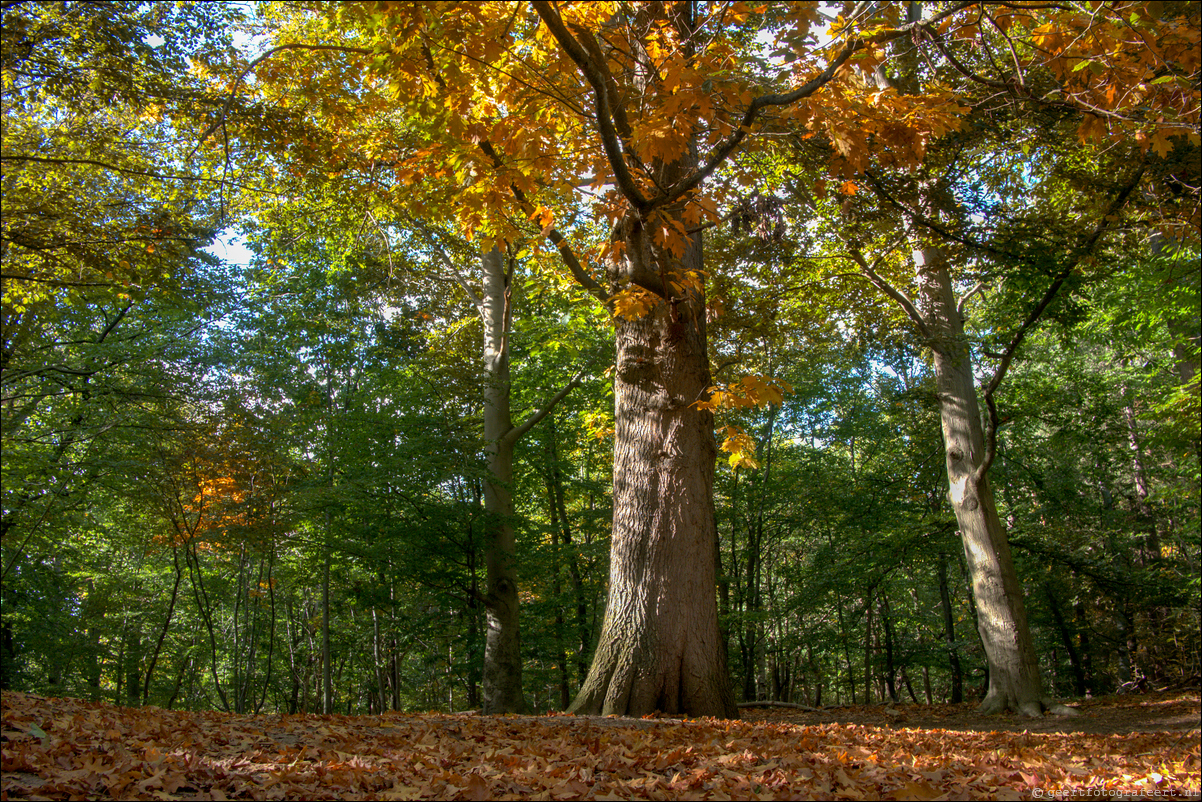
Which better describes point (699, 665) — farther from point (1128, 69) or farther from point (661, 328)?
point (1128, 69)

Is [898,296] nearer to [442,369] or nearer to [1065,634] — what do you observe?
[442,369]

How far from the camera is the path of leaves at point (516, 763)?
2307 mm

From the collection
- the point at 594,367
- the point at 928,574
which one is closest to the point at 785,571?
the point at 928,574

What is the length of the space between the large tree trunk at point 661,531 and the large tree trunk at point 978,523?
416 centimetres

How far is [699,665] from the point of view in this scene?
196 inches

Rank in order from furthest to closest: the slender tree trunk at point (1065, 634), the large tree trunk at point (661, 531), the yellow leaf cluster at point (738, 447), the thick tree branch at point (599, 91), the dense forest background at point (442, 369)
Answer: the slender tree trunk at point (1065, 634) → the dense forest background at point (442, 369) → the yellow leaf cluster at point (738, 447) → the large tree trunk at point (661, 531) → the thick tree branch at point (599, 91)

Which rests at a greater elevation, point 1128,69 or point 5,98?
point 5,98

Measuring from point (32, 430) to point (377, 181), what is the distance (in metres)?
9.86

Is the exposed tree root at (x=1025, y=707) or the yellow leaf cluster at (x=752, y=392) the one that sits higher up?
the yellow leaf cluster at (x=752, y=392)

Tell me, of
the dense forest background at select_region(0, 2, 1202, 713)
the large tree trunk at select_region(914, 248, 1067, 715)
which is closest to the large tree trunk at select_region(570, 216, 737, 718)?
the dense forest background at select_region(0, 2, 1202, 713)

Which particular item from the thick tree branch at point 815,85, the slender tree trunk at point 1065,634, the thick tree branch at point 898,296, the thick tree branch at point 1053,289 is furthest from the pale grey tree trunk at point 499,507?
the slender tree trunk at point 1065,634

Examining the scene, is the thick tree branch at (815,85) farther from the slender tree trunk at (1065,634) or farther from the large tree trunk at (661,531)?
the slender tree trunk at (1065,634)

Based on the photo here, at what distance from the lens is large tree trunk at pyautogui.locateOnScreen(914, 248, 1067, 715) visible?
26.7 feet

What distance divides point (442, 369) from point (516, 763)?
33.4 ft
